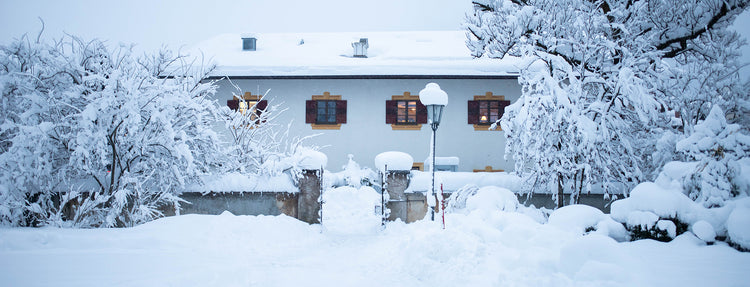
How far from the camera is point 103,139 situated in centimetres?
661

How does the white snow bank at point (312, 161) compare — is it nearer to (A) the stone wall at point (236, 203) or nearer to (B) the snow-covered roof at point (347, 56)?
(A) the stone wall at point (236, 203)

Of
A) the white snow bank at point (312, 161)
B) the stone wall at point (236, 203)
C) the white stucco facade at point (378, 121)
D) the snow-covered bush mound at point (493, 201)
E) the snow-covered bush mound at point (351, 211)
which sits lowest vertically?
the snow-covered bush mound at point (351, 211)

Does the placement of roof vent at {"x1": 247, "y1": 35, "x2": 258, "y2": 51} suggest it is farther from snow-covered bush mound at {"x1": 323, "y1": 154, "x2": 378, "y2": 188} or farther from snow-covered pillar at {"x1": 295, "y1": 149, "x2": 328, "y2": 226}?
snow-covered pillar at {"x1": 295, "y1": 149, "x2": 328, "y2": 226}

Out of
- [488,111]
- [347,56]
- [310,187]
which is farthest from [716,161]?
[347,56]

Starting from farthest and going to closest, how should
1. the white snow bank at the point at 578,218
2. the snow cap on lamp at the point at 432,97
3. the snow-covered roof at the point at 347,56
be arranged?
the snow-covered roof at the point at 347,56, the snow cap on lamp at the point at 432,97, the white snow bank at the point at 578,218

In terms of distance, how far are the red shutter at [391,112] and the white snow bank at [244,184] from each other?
21.3 feet

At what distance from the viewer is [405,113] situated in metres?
14.3

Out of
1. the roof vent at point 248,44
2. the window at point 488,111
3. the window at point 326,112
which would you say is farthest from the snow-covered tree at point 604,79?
the roof vent at point 248,44

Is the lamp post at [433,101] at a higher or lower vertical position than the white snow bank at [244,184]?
higher

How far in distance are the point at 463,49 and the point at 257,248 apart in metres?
12.5

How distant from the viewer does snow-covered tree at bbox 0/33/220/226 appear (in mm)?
6434

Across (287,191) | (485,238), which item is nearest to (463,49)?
(287,191)

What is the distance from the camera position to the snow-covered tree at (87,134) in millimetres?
6434

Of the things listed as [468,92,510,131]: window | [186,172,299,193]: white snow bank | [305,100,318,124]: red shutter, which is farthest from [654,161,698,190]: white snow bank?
[305,100,318,124]: red shutter
